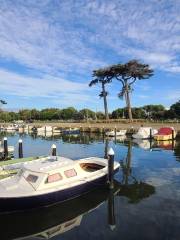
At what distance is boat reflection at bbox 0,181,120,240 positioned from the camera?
567 inches

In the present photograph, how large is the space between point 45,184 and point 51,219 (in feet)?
6.76

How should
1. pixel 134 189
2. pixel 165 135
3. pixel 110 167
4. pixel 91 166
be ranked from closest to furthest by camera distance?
1. pixel 110 167
2. pixel 134 189
3. pixel 91 166
4. pixel 165 135

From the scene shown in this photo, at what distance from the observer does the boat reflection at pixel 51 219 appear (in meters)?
14.4

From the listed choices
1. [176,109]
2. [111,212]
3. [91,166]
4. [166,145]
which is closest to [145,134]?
[166,145]

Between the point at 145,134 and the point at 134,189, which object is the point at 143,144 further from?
the point at 134,189

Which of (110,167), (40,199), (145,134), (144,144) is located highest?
(145,134)

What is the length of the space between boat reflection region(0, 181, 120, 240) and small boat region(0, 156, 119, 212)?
38cm

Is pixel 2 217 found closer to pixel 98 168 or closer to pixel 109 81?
pixel 98 168

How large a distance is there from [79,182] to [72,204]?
1.33 metres

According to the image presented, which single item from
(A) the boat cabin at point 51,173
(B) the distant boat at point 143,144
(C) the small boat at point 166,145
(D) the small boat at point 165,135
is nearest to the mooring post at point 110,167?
(A) the boat cabin at point 51,173

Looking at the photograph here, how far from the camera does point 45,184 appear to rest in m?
17.3

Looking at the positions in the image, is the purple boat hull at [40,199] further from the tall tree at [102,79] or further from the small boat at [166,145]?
the tall tree at [102,79]

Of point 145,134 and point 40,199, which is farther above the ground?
point 145,134

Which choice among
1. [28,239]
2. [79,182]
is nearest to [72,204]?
[79,182]
